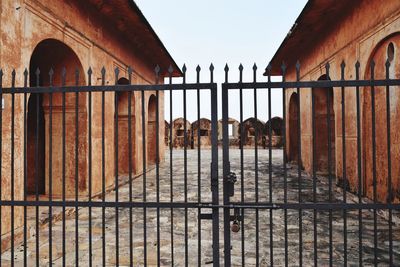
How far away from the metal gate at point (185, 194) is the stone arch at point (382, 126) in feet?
0.11

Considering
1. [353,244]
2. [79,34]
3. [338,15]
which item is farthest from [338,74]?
[79,34]

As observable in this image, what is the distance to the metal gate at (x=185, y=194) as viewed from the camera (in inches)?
111

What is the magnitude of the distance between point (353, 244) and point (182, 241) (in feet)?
7.87

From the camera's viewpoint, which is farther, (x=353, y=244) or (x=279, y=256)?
(x=353, y=244)

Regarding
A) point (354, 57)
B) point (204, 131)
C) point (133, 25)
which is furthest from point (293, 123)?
point (204, 131)

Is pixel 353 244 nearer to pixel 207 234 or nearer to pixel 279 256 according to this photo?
pixel 279 256

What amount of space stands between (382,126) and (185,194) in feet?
16.0

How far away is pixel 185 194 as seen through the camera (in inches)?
125

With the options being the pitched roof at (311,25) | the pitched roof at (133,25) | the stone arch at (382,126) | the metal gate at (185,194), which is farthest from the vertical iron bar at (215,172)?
the pitched roof at (311,25)

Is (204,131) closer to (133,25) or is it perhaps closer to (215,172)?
(133,25)

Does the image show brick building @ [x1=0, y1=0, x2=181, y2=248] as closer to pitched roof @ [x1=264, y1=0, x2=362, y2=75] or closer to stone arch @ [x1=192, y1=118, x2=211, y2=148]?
pitched roof @ [x1=264, y1=0, x2=362, y2=75]

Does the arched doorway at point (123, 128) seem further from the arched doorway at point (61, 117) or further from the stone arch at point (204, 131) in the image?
the stone arch at point (204, 131)

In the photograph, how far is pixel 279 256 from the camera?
399 centimetres

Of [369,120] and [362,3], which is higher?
[362,3]
